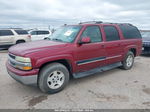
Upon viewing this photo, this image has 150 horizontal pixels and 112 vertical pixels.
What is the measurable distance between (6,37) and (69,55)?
915 cm

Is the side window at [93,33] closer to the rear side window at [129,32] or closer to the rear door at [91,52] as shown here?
the rear door at [91,52]

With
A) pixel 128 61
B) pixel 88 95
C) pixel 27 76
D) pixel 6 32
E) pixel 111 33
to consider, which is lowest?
pixel 88 95

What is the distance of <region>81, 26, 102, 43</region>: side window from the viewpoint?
165 inches

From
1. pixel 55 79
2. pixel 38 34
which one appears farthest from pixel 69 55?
pixel 38 34

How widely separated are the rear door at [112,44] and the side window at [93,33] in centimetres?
32

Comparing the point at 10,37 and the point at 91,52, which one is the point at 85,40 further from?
the point at 10,37

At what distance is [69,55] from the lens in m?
3.70

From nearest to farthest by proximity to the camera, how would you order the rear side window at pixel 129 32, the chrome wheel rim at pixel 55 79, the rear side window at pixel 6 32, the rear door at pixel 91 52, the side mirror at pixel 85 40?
1. the chrome wheel rim at pixel 55 79
2. the side mirror at pixel 85 40
3. the rear door at pixel 91 52
4. the rear side window at pixel 129 32
5. the rear side window at pixel 6 32

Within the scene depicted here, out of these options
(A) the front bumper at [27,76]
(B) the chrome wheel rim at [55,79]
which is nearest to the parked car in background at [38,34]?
(B) the chrome wheel rim at [55,79]

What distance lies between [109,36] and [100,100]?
2.40 metres

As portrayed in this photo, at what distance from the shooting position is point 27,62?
123 inches

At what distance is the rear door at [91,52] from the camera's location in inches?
156

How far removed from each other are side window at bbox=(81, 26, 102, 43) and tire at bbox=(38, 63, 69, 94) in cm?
→ 125

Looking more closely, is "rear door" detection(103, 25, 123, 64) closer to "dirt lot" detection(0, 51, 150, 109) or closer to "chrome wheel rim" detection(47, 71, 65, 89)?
"dirt lot" detection(0, 51, 150, 109)
